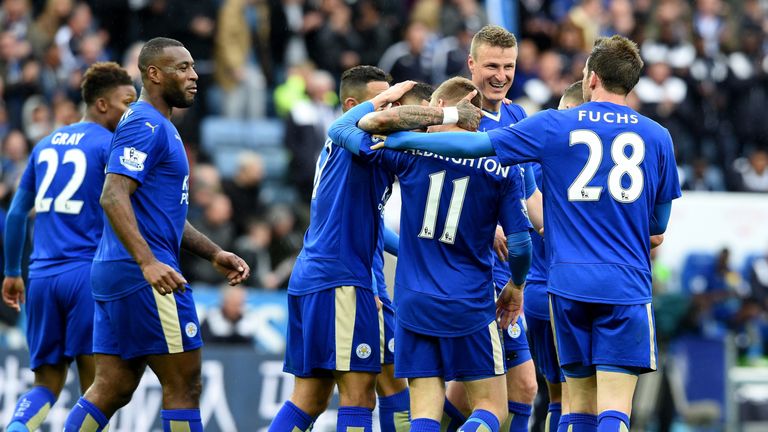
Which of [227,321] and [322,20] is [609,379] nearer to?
[227,321]

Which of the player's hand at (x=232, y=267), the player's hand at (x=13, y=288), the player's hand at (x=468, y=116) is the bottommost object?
the player's hand at (x=13, y=288)

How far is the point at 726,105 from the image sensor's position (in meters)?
21.6

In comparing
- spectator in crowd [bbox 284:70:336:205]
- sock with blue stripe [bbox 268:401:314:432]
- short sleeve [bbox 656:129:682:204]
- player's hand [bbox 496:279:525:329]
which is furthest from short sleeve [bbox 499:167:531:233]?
spectator in crowd [bbox 284:70:336:205]

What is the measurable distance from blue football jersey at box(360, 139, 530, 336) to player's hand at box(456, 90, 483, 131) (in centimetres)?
22

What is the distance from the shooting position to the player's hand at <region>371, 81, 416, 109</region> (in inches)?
314

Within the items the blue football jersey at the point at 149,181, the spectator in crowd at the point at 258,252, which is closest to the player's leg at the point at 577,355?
the blue football jersey at the point at 149,181

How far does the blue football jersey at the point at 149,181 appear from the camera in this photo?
8.06 m

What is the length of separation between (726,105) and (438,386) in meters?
15.1

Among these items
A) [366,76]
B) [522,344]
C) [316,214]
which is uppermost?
[366,76]

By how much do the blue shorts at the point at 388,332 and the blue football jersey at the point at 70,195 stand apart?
2342 mm

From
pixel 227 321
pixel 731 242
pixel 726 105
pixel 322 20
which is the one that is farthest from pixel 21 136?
pixel 726 105

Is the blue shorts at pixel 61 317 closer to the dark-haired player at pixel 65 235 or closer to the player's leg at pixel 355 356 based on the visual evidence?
the dark-haired player at pixel 65 235

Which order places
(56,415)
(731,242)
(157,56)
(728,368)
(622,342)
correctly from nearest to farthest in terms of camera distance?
(622,342)
(157,56)
(56,415)
(728,368)
(731,242)

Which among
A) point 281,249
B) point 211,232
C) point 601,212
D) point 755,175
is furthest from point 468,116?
point 755,175
